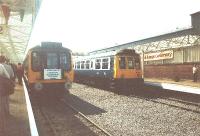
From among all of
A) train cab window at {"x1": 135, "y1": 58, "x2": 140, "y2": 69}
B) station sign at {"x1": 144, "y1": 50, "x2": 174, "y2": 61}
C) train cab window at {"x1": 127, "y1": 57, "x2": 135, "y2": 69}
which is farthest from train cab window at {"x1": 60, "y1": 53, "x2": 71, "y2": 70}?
station sign at {"x1": 144, "y1": 50, "x2": 174, "y2": 61}

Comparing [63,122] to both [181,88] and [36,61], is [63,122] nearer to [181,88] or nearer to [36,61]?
[36,61]

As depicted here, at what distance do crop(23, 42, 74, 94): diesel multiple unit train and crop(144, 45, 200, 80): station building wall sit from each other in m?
12.0

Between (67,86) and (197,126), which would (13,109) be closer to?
(67,86)

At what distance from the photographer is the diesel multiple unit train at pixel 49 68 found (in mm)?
15594

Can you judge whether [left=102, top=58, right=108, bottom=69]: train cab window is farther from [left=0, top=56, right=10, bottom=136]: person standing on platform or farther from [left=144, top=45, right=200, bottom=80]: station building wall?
[left=0, top=56, right=10, bottom=136]: person standing on platform

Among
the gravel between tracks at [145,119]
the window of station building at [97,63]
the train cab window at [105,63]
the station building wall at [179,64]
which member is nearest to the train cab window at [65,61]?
the gravel between tracks at [145,119]

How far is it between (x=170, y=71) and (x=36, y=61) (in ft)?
49.9

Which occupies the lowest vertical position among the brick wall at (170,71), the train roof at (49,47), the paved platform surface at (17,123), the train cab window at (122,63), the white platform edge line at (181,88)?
the paved platform surface at (17,123)

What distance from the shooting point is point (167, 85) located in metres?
21.0

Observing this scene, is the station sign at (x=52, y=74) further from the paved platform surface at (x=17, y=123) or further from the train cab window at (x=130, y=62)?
the train cab window at (x=130, y=62)

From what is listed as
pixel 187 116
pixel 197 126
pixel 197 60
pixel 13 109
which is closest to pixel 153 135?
pixel 197 126

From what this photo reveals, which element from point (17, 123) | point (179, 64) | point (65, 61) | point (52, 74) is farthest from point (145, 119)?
point (179, 64)

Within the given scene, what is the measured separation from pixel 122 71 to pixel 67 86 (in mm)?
5944

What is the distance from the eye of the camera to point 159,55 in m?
28.8
